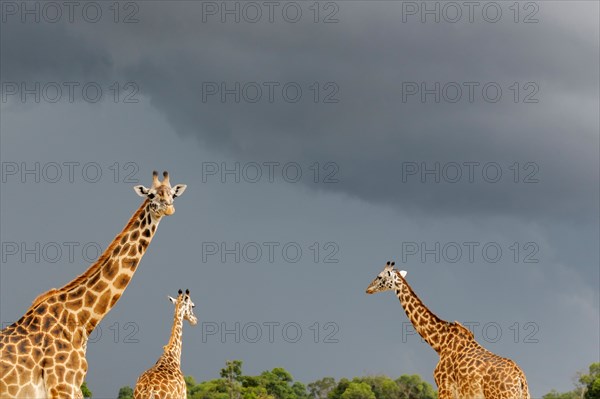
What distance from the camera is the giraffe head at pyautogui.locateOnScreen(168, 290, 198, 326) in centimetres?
2405

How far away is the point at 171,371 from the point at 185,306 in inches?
131

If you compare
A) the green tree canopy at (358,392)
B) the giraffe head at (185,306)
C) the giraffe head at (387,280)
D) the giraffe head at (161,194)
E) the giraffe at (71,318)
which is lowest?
the giraffe at (71,318)

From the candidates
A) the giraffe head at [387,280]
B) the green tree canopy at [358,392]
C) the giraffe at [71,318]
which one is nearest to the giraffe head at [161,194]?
the giraffe at [71,318]

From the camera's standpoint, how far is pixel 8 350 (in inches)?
516

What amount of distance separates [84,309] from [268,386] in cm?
5313

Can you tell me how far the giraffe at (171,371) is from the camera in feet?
65.4

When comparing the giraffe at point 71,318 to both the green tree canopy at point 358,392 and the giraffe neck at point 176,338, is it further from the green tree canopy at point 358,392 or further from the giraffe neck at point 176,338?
the green tree canopy at point 358,392

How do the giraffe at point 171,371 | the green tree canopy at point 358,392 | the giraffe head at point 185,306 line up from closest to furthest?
the giraffe at point 171,371
the giraffe head at point 185,306
the green tree canopy at point 358,392

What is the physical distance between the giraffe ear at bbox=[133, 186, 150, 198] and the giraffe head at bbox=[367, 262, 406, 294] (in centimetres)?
1130

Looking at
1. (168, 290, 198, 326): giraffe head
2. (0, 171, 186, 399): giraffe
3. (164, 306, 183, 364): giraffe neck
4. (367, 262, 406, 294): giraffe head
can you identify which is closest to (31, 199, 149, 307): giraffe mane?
(0, 171, 186, 399): giraffe

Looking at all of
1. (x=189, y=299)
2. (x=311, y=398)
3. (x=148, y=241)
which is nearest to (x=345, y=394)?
(x=311, y=398)

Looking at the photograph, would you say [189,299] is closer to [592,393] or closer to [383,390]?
[592,393]

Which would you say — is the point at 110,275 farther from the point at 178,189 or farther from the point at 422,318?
the point at 422,318

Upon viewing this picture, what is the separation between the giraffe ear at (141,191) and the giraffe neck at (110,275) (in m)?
0.16
